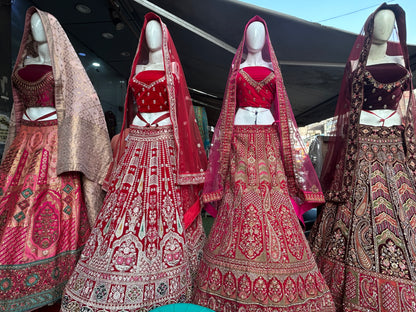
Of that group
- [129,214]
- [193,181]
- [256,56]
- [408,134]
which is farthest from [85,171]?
[408,134]

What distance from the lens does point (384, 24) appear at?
171cm

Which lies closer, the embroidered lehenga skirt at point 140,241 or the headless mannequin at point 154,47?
the embroidered lehenga skirt at point 140,241

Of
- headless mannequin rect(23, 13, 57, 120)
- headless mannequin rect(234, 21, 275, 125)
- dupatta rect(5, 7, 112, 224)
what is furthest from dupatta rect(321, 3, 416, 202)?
headless mannequin rect(23, 13, 57, 120)

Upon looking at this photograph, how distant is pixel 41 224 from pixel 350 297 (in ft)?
6.30

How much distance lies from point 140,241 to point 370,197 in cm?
145

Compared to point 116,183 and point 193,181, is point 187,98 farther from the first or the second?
point 116,183

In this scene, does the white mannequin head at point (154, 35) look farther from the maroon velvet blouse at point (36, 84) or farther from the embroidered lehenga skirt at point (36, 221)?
the embroidered lehenga skirt at point (36, 221)

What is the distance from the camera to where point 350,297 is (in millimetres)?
1425

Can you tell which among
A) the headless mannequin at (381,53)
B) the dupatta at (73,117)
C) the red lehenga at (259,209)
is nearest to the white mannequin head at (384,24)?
the headless mannequin at (381,53)

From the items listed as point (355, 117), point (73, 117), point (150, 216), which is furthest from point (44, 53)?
point (355, 117)

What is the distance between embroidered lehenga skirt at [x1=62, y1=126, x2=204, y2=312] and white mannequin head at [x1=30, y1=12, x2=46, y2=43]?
39.5 inches

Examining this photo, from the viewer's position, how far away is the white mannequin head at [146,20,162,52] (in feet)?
5.92

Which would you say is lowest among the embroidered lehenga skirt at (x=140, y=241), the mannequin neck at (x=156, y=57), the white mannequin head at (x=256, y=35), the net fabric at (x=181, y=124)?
the embroidered lehenga skirt at (x=140, y=241)

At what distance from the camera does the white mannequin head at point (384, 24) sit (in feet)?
5.60
